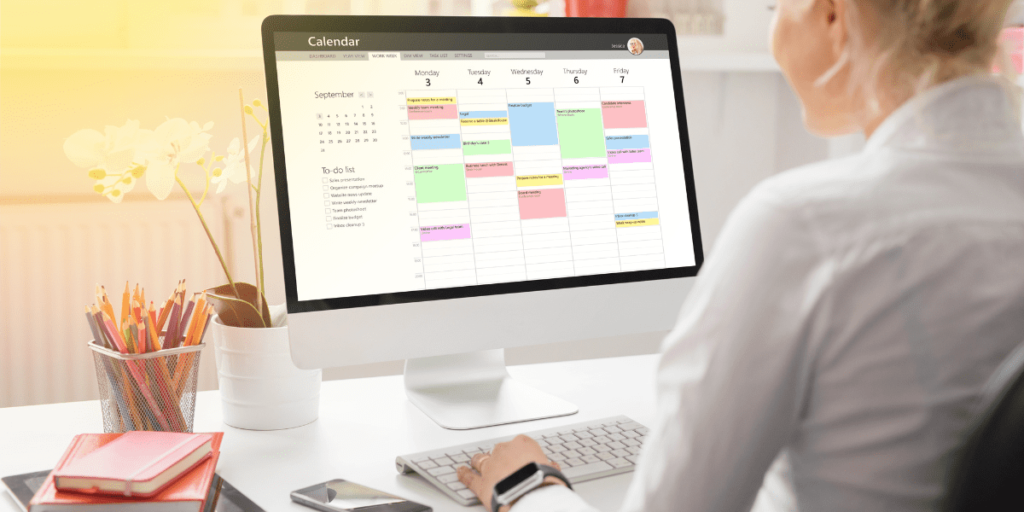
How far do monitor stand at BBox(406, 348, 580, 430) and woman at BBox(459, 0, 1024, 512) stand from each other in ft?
1.55

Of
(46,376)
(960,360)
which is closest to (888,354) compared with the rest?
(960,360)

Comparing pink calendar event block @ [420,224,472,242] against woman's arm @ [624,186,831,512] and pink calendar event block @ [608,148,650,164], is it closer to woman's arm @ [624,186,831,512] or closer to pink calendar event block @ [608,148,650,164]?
pink calendar event block @ [608,148,650,164]

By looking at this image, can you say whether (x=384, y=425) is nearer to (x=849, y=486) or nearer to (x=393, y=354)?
(x=393, y=354)

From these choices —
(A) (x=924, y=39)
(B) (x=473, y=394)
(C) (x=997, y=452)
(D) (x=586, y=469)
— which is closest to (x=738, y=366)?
(C) (x=997, y=452)

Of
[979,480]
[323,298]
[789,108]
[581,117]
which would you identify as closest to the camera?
[979,480]

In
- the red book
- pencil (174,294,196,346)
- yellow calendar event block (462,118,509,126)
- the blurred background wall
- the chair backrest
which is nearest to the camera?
the chair backrest

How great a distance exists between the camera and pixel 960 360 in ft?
1.56

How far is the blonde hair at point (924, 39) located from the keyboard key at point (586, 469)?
0.45 m

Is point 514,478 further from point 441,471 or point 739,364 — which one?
point 739,364

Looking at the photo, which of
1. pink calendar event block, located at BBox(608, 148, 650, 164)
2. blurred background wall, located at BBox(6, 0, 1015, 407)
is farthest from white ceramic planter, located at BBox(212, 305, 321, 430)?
blurred background wall, located at BBox(6, 0, 1015, 407)

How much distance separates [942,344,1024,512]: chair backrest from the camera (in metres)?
0.42

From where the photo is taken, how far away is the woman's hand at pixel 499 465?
728mm

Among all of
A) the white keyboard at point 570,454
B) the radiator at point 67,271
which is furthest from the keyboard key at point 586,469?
the radiator at point 67,271

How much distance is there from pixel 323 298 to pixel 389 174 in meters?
0.17
